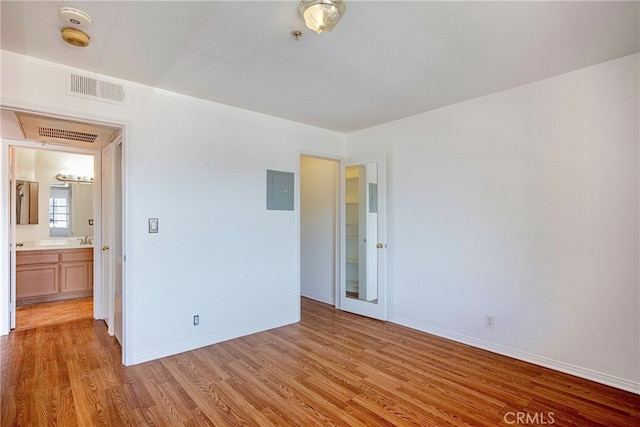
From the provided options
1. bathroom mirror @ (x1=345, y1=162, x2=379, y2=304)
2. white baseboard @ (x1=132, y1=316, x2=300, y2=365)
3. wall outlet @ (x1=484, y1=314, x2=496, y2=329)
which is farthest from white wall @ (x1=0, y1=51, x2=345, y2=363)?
wall outlet @ (x1=484, y1=314, x2=496, y2=329)

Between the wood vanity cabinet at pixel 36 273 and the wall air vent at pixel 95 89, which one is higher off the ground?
the wall air vent at pixel 95 89

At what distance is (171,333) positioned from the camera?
3.07 m

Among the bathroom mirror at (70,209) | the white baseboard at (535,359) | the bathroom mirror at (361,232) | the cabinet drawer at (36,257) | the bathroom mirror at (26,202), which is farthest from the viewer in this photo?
the bathroom mirror at (70,209)

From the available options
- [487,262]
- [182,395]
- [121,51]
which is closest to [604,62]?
[487,262]

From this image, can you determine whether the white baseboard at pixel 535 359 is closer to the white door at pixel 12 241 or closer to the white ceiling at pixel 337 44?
the white ceiling at pixel 337 44

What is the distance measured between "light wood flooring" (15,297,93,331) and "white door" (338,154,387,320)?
136 inches

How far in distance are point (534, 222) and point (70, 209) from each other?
6.80m

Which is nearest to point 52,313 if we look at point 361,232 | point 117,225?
point 117,225

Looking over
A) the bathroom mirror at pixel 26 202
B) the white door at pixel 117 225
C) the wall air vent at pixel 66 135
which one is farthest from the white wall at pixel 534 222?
the bathroom mirror at pixel 26 202

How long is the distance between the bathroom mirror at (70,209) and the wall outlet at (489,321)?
6.34 metres

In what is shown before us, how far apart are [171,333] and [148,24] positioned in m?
2.58

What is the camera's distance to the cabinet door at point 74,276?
4879 millimetres

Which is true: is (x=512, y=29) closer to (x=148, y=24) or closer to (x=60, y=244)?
(x=148, y=24)

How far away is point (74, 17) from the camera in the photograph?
187 centimetres
